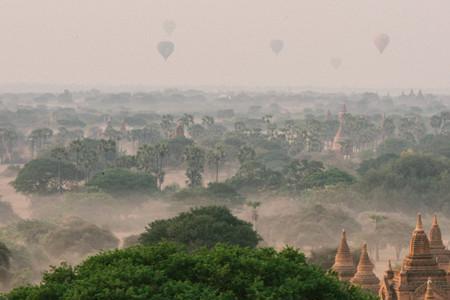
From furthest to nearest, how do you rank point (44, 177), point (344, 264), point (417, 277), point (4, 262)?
point (44, 177) → point (4, 262) → point (344, 264) → point (417, 277)

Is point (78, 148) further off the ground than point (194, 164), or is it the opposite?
point (78, 148)

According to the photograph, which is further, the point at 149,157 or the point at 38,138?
the point at 38,138

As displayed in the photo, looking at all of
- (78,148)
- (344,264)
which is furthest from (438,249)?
(78,148)

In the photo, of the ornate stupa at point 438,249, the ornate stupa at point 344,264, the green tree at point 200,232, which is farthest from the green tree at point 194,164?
the ornate stupa at point 438,249

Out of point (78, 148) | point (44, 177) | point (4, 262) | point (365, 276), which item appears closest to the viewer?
point (365, 276)

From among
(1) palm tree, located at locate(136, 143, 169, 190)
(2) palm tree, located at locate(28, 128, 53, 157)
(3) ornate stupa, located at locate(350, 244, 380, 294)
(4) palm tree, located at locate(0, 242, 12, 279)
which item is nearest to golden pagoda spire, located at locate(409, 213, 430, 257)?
(3) ornate stupa, located at locate(350, 244, 380, 294)

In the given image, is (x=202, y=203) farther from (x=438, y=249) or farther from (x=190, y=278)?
(x=190, y=278)

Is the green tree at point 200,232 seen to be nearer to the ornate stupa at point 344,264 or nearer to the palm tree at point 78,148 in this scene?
the ornate stupa at point 344,264

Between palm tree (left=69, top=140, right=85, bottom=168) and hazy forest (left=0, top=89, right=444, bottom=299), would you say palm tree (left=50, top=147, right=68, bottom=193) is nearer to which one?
hazy forest (left=0, top=89, right=444, bottom=299)
